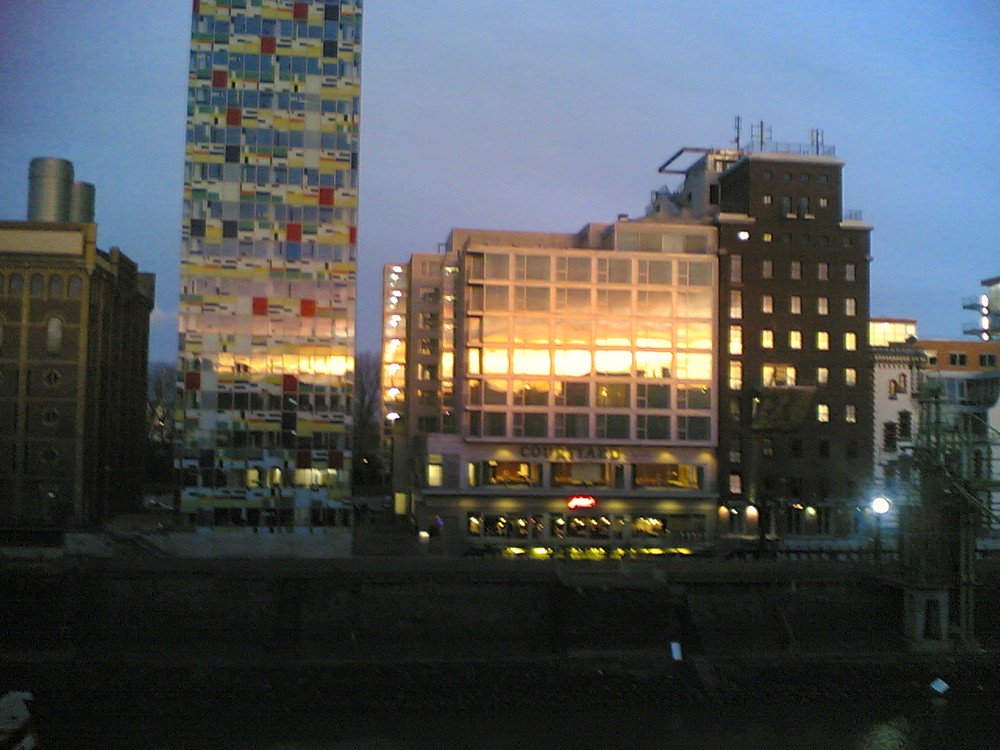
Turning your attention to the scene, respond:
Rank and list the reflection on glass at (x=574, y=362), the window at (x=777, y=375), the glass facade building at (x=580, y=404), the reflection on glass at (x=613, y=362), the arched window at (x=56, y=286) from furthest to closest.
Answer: the window at (x=777, y=375), the reflection on glass at (x=613, y=362), the reflection on glass at (x=574, y=362), the glass facade building at (x=580, y=404), the arched window at (x=56, y=286)

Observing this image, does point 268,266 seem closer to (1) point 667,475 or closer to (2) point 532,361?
(2) point 532,361

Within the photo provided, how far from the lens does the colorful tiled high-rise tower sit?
108 feet

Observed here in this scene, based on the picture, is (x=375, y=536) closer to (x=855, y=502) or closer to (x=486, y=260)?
(x=486, y=260)

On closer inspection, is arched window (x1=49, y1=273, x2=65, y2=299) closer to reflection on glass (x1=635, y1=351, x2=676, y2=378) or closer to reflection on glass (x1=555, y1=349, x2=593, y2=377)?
reflection on glass (x1=555, y1=349, x2=593, y2=377)

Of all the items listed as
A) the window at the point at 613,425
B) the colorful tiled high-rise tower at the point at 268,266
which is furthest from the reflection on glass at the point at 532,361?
the colorful tiled high-rise tower at the point at 268,266

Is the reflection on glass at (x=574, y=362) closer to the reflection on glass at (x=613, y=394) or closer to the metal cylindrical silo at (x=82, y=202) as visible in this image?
the reflection on glass at (x=613, y=394)

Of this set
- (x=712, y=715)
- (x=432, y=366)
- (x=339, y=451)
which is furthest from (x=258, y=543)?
(x=432, y=366)

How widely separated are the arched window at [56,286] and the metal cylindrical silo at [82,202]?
3462 mm

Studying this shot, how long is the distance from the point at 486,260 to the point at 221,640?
20521 millimetres

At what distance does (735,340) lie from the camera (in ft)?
135

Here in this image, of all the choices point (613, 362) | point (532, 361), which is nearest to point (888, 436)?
point (613, 362)

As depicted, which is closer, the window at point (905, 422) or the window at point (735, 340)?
the window at point (735, 340)

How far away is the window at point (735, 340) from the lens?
41031 millimetres

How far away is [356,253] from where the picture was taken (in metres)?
34.0
